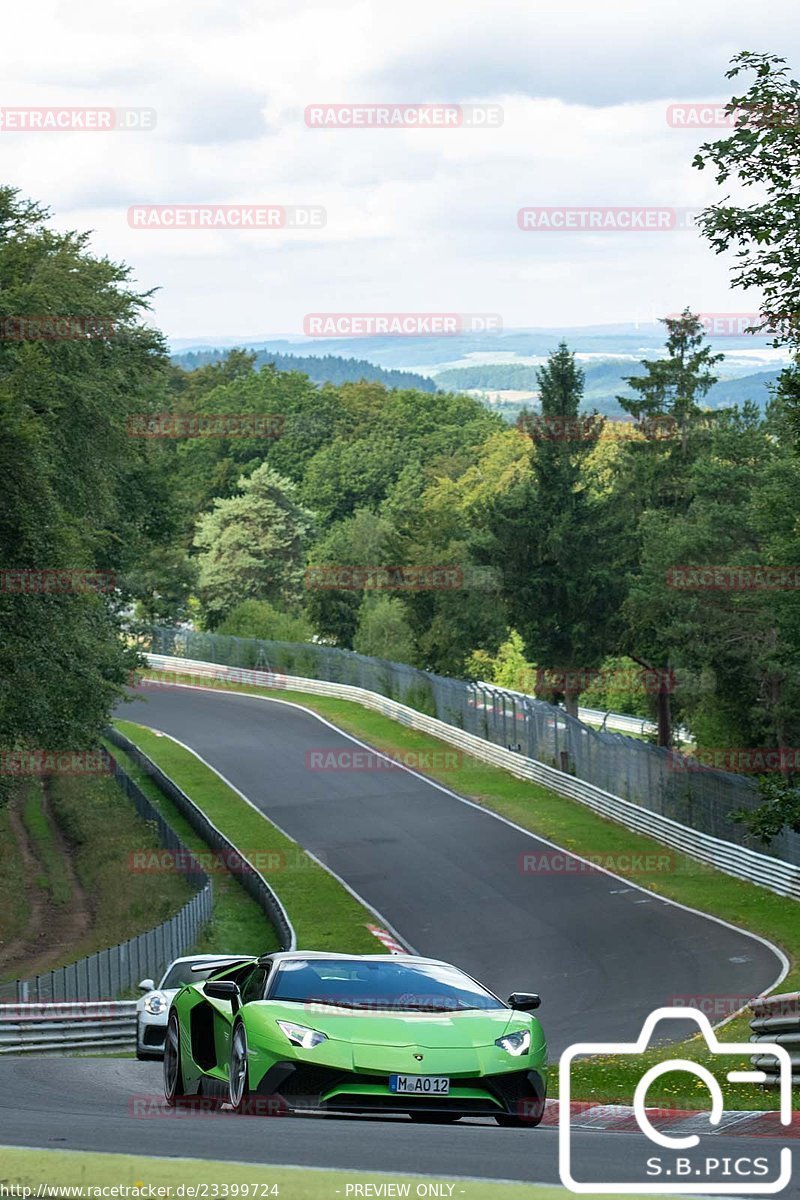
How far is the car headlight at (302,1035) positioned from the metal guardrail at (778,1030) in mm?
4189

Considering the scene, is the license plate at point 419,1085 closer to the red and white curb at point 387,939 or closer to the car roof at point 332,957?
the car roof at point 332,957

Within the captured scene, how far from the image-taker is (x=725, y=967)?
3150 centimetres

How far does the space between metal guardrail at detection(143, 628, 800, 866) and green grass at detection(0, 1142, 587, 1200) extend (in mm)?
22558

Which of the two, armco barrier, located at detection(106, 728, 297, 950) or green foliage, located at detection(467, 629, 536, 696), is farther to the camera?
green foliage, located at detection(467, 629, 536, 696)

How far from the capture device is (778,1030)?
43.6 ft

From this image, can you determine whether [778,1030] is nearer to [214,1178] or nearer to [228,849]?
[214,1178]

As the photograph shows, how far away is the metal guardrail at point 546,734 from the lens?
147ft

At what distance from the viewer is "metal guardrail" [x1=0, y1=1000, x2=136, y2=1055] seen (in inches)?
851

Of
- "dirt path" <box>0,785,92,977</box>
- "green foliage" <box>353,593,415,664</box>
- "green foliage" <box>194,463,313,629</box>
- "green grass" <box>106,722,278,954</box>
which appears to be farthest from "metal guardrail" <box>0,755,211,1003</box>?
"green foliage" <box>194,463,313,629</box>

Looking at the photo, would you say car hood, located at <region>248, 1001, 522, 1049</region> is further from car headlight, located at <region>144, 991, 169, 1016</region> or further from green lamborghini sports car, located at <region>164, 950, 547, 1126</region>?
car headlight, located at <region>144, 991, 169, 1016</region>

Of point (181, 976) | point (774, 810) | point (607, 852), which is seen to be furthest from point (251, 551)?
point (181, 976)

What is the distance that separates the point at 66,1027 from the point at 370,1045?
42.5 ft

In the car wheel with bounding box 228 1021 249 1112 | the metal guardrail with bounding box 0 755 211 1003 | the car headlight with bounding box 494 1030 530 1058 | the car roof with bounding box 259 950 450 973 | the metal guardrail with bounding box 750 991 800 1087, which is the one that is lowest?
the metal guardrail with bounding box 0 755 211 1003

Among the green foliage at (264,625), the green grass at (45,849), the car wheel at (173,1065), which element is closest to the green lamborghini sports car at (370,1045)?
the car wheel at (173,1065)
